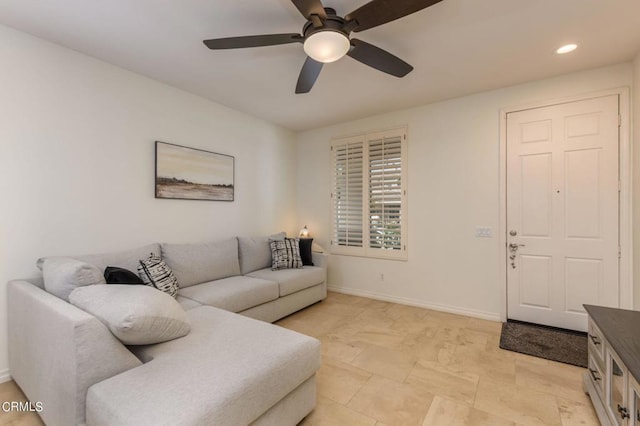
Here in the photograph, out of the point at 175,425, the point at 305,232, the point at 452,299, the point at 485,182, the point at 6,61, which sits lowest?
the point at 452,299

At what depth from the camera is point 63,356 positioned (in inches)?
55.4

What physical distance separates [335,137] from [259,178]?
1.38 m

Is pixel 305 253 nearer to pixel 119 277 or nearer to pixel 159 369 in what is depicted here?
pixel 119 277

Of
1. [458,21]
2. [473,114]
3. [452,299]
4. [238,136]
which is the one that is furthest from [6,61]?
[452,299]

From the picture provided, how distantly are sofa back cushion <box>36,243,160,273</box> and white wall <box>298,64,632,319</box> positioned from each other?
283 centimetres

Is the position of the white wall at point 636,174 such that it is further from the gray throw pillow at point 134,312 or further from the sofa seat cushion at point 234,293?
the gray throw pillow at point 134,312

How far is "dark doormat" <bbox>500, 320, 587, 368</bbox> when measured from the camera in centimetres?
249

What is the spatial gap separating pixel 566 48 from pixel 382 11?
1992 millimetres

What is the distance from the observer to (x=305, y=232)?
4.61m

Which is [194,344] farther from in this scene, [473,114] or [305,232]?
[473,114]

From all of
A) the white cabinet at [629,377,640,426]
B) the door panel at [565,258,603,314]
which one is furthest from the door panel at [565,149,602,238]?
the white cabinet at [629,377,640,426]

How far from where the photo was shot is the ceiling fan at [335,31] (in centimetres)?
155

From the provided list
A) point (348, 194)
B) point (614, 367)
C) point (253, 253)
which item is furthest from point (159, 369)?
point (348, 194)

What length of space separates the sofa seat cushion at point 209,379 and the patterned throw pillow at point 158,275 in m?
0.88
